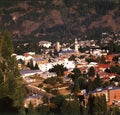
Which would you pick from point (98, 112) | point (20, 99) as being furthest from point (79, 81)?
point (20, 99)

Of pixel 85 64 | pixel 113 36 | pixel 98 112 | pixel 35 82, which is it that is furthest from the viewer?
pixel 113 36

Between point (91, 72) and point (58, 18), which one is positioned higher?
point (58, 18)

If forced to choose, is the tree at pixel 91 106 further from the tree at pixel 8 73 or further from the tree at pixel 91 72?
the tree at pixel 91 72

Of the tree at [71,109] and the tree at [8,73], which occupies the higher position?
the tree at [8,73]

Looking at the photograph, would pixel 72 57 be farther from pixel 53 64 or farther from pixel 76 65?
pixel 76 65

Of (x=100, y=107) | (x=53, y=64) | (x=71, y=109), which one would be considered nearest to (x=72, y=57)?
(x=53, y=64)

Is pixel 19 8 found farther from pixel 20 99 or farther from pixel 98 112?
pixel 20 99

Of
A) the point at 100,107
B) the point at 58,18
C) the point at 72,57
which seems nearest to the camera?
the point at 100,107

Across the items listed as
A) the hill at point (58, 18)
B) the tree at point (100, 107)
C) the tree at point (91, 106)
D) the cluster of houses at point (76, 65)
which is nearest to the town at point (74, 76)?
the cluster of houses at point (76, 65)
